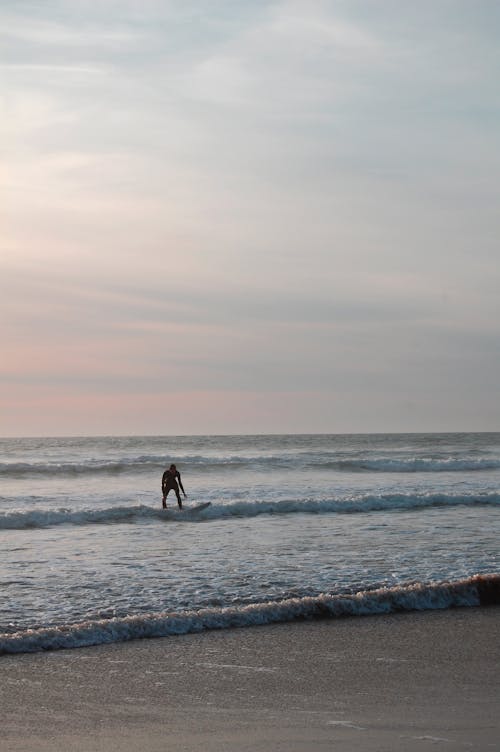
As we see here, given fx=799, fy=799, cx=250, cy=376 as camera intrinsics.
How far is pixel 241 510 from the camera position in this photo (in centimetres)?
2478

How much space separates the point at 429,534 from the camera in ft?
59.4

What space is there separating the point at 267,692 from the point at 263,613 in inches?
120

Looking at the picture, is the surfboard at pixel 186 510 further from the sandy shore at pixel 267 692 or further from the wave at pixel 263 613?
the sandy shore at pixel 267 692

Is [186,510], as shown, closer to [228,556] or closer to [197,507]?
[197,507]

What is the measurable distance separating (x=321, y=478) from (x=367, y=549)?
A: 2340 centimetres

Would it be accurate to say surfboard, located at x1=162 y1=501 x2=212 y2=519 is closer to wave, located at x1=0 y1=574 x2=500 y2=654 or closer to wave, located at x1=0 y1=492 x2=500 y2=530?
wave, located at x1=0 y1=492 x2=500 y2=530

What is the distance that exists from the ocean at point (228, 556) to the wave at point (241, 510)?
0.06 meters

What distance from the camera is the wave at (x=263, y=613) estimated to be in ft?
29.0

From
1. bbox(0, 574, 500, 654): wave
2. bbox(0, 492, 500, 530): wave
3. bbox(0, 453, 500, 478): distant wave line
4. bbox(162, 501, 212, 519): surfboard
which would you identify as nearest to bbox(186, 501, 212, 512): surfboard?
bbox(162, 501, 212, 519): surfboard

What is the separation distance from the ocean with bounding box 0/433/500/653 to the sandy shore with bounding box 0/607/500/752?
86 cm

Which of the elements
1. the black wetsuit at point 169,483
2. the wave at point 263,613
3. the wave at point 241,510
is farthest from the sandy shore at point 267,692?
the black wetsuit at point 169,483

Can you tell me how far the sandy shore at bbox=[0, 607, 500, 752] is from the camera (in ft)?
19.1

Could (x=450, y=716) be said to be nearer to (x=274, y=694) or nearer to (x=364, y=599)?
(x=274, y=694)

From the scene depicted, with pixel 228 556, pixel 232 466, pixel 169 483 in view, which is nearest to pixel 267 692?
pixel 228 556
